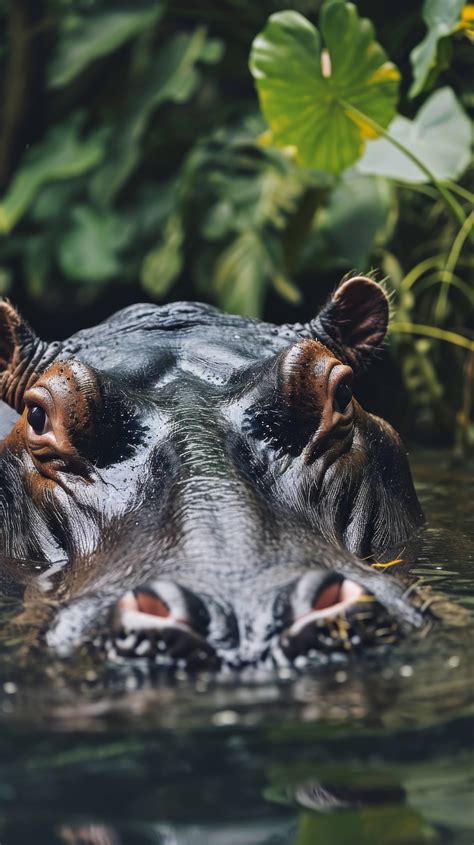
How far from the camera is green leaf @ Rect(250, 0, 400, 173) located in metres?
4.70

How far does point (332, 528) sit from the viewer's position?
2.89m

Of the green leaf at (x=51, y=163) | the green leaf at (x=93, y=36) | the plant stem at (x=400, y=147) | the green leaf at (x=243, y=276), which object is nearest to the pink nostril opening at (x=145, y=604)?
the plant stem at (x=400, y=147)

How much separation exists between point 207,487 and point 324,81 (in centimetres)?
273

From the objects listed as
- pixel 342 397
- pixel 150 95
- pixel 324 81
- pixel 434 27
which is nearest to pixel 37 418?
pixel 342 397

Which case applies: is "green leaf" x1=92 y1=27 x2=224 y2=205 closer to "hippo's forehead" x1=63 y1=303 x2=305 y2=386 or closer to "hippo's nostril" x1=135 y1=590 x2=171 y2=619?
"hippo's forehead" x1=63 y1=303 x2=305 y2=386

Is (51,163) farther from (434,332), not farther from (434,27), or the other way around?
(434,27)

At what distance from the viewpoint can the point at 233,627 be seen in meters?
2.08

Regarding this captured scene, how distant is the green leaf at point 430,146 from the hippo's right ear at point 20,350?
2135 mm

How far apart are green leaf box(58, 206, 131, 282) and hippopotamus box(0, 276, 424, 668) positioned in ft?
15.7

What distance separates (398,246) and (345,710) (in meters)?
5.93

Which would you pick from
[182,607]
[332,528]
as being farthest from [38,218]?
[182,607]

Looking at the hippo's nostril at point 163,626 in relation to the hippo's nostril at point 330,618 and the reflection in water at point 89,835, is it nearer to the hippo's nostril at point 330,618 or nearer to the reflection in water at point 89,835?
the hippo's nostril at point 330,618

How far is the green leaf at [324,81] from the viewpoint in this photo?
15.4ft

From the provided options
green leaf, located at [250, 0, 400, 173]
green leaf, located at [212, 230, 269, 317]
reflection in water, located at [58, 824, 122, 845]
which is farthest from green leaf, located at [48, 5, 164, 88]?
reflection in water, located at [58, 824, 122, 845]
